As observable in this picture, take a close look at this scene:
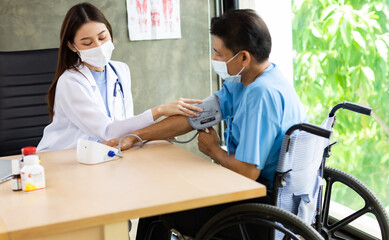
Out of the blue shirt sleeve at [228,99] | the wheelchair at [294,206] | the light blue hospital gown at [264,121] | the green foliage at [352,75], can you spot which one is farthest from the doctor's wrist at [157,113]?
the green foliage at [352,75]

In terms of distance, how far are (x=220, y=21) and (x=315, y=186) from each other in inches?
26.9

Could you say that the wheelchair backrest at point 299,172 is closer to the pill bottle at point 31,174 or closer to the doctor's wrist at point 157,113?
the doctor's wrist at point 157,113

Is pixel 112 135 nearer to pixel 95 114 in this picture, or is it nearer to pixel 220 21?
pixel 95 114

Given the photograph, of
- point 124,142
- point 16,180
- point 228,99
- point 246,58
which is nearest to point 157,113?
point 124,142

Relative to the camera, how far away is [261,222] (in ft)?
4.76

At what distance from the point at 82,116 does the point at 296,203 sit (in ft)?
3.14

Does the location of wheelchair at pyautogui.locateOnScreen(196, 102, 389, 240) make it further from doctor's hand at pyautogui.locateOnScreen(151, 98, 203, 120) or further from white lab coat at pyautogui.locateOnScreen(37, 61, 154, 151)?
white lab coat at pyautogui.locateOnScreen(37, 61, 154, 151)

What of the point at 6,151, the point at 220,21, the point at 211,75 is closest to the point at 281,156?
the point at 220,21

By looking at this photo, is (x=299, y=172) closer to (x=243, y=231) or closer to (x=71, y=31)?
(x=243, y=231)

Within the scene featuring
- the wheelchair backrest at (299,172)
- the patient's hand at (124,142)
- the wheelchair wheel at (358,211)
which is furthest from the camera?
the patient's hand at (124,142)

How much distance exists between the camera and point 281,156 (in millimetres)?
1599

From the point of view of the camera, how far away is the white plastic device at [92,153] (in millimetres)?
1757

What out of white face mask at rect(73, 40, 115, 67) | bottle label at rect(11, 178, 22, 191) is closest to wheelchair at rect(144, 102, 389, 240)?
bottle label at rect(11, 178, 22, 191)

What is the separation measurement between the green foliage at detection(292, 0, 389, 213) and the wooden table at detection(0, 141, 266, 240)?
1.19 metres
